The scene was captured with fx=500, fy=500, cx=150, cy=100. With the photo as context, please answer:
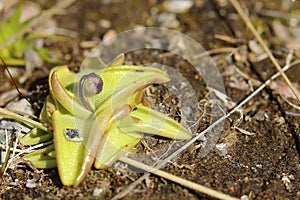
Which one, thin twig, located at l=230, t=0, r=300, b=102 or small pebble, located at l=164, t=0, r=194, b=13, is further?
small pebble, located at l=164, t=0, r=194, b=13

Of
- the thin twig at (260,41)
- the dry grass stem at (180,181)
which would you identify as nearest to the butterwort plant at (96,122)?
the dry grass stem at (180,181)

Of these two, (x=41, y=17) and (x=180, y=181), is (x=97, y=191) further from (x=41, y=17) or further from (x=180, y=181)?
(x=41, y=17)

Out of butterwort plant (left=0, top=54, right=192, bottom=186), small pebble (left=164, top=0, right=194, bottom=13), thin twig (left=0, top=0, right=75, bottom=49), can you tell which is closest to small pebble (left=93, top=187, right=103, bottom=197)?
butterwort plant (left=0, top=54, right=192, bottom=186)

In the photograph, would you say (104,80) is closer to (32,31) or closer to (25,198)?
(25,198)

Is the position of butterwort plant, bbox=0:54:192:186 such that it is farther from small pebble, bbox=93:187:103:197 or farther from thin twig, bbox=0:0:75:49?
thin twig, bbox=0:0:75:49

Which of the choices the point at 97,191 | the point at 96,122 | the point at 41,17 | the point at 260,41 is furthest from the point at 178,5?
the point at 97,191

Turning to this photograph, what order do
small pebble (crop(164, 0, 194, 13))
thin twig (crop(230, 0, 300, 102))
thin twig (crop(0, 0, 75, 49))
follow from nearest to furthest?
thin twig (crop(230, 0, 300, 102))
thin twig (crop(0, 0, 75, 49))
small pebble (crop(164, 0, 194, 13))

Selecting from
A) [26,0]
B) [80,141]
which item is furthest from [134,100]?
[26,0]

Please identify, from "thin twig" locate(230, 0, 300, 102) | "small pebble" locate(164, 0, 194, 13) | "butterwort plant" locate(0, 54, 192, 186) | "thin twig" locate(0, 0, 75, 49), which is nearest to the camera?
"butterwort plant" locate(0, 54, 192, 186)

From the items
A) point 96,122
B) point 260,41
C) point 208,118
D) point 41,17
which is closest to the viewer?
point 96,122
